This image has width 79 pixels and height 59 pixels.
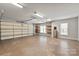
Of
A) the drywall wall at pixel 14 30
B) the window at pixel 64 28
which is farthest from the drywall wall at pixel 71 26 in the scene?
the drywall wall at pixel 14 30

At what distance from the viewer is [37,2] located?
3.08 metres

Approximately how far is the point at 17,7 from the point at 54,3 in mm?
979

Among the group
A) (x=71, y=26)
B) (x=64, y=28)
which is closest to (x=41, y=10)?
(x=64, y=28)

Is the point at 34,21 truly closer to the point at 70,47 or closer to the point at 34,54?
the point at 34,54

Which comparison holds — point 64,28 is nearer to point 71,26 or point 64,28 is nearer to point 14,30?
point 71,26

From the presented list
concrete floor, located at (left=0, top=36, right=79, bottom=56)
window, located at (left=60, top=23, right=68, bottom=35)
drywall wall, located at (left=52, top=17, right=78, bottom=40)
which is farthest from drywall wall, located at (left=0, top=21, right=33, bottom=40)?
Answer: window, located at (left=60, top=23, right=68, bottom=35)

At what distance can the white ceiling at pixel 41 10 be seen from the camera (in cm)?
308

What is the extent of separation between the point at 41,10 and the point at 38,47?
1011mm

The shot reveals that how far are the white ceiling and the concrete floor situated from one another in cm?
58

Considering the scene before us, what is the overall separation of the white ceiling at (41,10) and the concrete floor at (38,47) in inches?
22.9

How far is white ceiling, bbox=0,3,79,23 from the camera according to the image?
308 centimetres

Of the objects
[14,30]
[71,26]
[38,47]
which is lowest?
[38,47]

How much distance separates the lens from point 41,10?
321 centimetres

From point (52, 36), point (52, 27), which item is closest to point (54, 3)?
point (52, 27)
